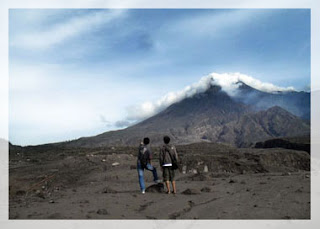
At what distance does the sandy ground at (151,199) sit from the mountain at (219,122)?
2522 inches

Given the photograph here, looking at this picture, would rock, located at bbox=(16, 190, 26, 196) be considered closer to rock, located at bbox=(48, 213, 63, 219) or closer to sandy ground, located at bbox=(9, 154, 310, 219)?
sandy ground, located at bbox=(9, 154, 310, 219)

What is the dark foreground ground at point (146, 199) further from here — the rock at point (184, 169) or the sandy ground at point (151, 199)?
the rock at point (184, 169)

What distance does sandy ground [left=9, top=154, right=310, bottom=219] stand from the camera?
8.15m

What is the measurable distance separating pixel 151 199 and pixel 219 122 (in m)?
102

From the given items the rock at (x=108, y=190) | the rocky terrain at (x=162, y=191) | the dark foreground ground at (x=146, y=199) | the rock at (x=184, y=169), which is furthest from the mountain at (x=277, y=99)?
the rock at (x=108, y=190)

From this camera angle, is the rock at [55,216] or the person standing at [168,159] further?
the person standing at [168,159]

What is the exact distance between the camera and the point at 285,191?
427 inches

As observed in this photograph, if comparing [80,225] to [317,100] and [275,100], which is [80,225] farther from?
[275,100]

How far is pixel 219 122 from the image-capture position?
362 ft

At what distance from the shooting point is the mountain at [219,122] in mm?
92125

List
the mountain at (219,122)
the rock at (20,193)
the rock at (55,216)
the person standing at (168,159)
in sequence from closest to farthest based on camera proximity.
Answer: the rock at (55,216), the person standing at (168,159), the rock at (20,193), the mountain at (219,122)

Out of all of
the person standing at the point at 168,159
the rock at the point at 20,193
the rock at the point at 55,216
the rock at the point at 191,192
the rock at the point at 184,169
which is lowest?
the rock at the point at 191,192

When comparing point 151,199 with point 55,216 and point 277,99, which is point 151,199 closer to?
point 55,216

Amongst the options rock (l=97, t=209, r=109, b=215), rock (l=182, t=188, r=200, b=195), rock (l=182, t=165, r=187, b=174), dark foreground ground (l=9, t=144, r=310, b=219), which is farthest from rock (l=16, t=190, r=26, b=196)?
rock (l=182, t=165, r=187, b=174)
